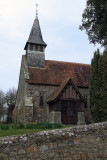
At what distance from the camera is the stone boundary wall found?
16.8 ft

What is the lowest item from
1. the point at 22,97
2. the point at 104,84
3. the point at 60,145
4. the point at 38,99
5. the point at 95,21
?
the point at 60,145

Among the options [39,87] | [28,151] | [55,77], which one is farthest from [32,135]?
[55,77]

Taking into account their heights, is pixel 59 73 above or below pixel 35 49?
below

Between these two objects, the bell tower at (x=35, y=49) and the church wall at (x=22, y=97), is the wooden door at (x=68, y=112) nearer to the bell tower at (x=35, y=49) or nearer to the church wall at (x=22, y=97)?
the church wall at (x=22, y=97)

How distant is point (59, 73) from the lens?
23.2m

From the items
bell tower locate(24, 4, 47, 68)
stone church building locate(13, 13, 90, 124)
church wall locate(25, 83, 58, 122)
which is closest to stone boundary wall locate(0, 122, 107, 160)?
stone church building locate(13, 13, 90, 124)

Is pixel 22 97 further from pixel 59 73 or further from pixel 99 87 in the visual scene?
pixel 99 87

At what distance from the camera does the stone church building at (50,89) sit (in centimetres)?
1917

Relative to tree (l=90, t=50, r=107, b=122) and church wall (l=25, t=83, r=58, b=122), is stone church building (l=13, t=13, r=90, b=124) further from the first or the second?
tree (l=90, t=50, r=107, b=122)

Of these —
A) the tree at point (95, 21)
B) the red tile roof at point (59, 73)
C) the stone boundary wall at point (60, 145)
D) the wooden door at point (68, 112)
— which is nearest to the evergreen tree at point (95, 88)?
the tree at point (95, 21)

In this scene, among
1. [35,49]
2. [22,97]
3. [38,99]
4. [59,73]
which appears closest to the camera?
[38,99]

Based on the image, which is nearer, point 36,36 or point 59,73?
point 59,73

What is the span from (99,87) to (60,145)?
1098 cm

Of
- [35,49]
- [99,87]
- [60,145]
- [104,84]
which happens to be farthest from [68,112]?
[60,145]
